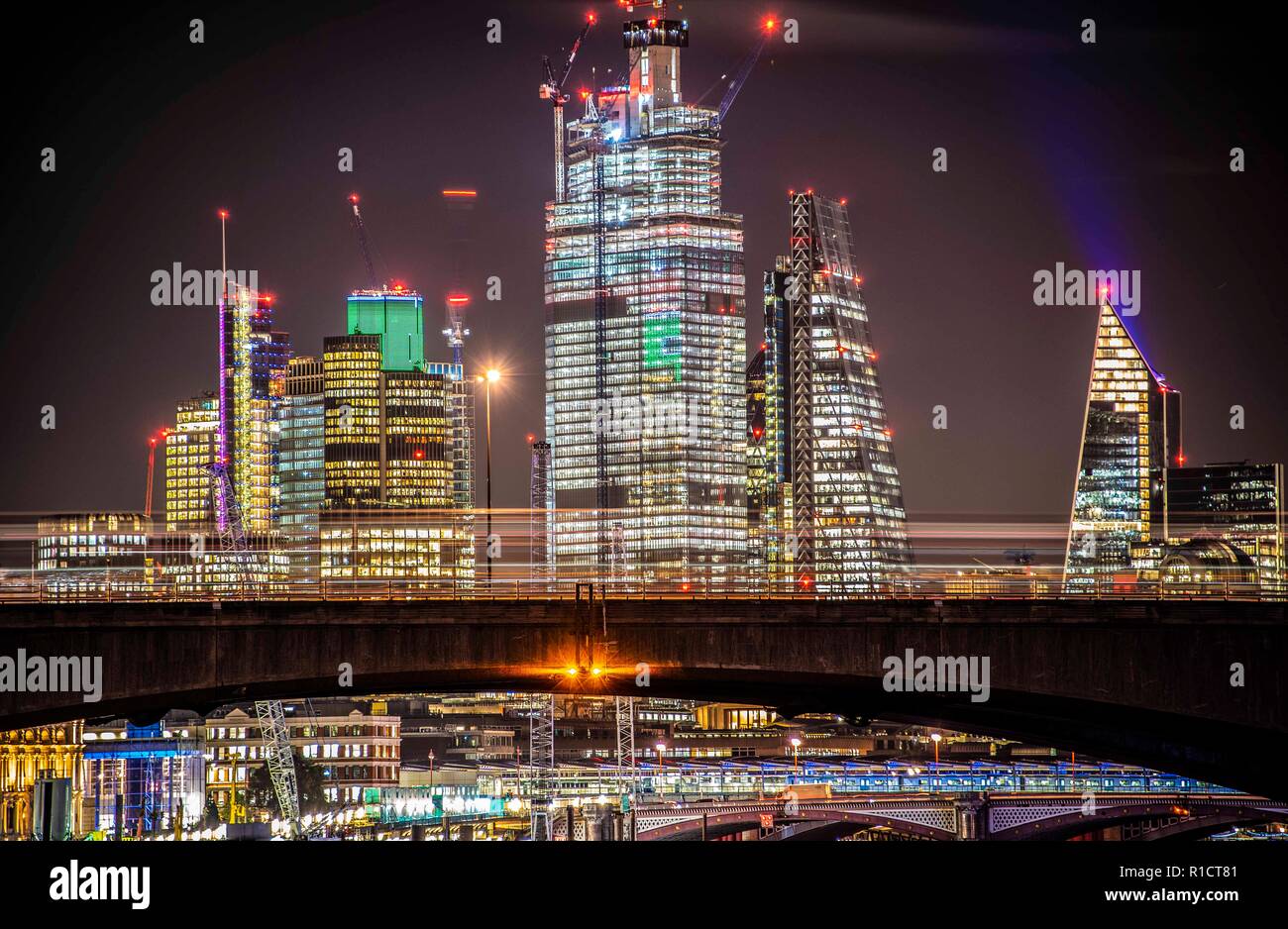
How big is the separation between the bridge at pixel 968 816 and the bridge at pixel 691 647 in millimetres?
92184

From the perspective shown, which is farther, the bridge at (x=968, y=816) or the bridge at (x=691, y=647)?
the bridge at (x=968, y=816)

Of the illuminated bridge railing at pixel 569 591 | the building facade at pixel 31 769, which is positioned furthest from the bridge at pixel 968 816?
the illuminated bridge railing at pixel 569 591

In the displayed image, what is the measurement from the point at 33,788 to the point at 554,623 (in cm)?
10762

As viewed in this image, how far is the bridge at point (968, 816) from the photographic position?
505 feet

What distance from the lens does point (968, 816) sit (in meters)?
156

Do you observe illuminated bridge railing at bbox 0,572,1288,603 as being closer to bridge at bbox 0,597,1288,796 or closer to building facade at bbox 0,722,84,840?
bridge at bbox 0,597,1288,796

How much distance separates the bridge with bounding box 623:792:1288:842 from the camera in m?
154

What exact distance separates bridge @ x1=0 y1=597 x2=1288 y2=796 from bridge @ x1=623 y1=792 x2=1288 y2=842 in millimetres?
92184
